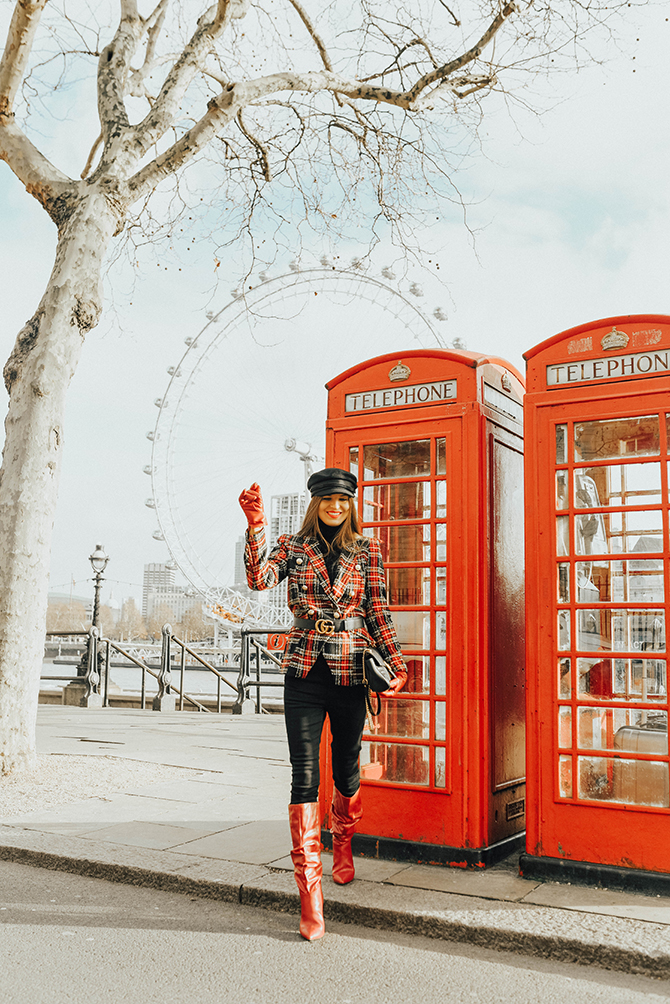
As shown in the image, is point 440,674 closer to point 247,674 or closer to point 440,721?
point 440,721

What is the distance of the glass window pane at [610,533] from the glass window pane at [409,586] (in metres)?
0.76

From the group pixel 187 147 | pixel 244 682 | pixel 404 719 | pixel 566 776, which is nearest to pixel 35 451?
pixel 187 147

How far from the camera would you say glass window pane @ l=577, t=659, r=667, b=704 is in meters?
3.78

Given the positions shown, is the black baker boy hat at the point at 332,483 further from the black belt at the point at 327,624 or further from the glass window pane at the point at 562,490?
the glass window pane at the point at 562,490

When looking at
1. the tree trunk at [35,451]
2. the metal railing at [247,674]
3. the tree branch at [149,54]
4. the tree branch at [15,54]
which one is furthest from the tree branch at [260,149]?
the metal railing at [247,674]

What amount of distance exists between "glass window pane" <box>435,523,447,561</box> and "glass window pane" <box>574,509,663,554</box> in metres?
0.59

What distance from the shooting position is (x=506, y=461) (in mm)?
4422

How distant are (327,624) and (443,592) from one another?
35.8 inches

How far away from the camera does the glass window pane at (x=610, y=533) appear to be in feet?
12.7

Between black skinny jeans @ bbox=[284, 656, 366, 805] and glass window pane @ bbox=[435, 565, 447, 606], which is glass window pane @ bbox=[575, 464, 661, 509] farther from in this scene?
black skinny jeans @ bbox=[284, 656, 366, 805]

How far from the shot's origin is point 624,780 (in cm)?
370

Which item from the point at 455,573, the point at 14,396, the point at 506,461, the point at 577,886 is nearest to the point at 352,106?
the point at 14,396

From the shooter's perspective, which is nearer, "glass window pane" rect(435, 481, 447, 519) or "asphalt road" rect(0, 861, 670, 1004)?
"asphalt road" rect(0, 861, 670, 1004)

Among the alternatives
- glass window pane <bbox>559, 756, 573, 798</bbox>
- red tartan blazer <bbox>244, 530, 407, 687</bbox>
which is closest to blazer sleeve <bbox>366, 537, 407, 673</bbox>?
red tartan blazer <bbox>244, 530, 407, 687</bbox>
